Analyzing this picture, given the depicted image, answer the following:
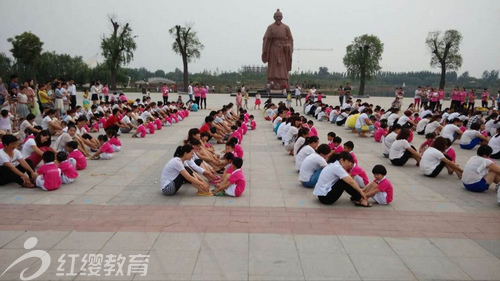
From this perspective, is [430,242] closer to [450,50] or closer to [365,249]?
[365,249]

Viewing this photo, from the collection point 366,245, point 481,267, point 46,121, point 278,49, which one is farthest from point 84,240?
point 278,49

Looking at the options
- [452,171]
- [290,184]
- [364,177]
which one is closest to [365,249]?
[364,177]

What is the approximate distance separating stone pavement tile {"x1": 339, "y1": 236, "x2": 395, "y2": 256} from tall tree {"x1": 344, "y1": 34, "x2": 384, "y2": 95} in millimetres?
34470

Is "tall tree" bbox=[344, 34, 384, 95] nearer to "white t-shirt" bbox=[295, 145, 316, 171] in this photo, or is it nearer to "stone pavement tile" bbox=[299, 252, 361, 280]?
"white t-shirt" bbox=[295, 145, 316, 171]

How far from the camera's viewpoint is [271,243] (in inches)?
172

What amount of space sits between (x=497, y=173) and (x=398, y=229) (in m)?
2.74

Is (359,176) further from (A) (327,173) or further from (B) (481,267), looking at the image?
(B) (481,267)

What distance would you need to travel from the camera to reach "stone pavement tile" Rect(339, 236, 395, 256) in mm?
4185

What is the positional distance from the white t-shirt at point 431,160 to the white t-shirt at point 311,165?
2514mm

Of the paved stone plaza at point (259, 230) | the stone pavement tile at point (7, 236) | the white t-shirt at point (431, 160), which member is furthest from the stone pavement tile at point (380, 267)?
the stone pavement tile at point (7, 236)

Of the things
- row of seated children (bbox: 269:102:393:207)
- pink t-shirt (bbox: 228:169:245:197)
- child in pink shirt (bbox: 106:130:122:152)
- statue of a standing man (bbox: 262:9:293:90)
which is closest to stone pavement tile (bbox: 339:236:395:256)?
row of seated children (bbox: 269:102:393:207)

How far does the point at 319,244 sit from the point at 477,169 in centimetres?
377

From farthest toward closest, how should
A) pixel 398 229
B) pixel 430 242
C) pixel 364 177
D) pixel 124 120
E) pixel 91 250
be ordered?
pixel 124 120 → pixel 364 177 → pixel 398 229 → pixel 430 242 → pixel 91 250

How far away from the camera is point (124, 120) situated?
40.7ft
